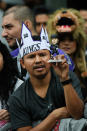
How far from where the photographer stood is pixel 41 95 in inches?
120

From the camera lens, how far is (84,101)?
3045 millimetres

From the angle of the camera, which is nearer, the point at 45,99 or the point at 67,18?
the point at 45,99

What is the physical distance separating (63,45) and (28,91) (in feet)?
4.29

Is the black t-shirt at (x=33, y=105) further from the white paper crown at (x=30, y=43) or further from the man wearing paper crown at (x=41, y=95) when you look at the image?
the white paper crown at (x=30, y=43)

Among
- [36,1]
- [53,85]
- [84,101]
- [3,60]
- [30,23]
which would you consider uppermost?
[36,1]

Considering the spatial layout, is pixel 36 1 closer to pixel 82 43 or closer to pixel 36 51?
pixel 82 43

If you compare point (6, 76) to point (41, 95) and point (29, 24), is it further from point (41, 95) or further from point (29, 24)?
point (29, 24)

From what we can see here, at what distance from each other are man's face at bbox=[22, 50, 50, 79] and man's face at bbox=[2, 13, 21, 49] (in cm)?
95

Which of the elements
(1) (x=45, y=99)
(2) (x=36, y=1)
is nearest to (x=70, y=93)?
(1) (x=45, y=99)

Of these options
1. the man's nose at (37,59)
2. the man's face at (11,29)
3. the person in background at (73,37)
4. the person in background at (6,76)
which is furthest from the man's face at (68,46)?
the man's nose at (37,59)

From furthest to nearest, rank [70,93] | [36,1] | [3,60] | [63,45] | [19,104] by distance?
[36,1] < [63,45] < [3,60] < [19,104] < [70,93]

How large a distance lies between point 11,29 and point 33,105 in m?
1.55

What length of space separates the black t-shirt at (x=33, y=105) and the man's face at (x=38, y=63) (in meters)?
0.19

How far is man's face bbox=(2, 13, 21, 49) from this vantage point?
158 inches
